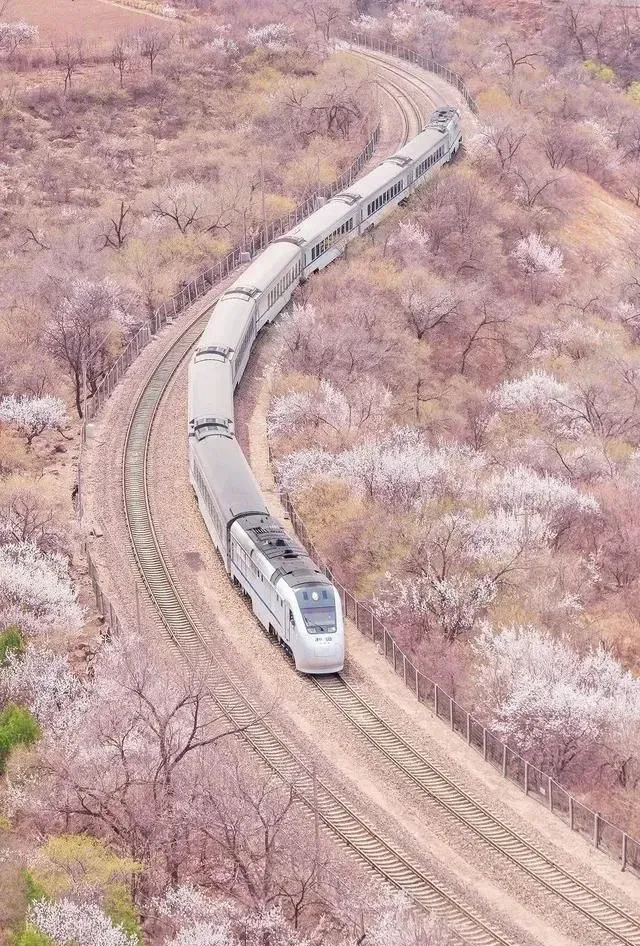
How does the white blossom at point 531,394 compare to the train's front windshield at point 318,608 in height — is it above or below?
above

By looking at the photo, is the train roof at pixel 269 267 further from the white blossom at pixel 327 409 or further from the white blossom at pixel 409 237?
the white blossom at pixel 409 237

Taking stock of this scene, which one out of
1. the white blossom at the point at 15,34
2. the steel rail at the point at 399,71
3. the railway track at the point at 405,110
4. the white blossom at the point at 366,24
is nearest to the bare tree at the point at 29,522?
the railway track at the point at 405,110

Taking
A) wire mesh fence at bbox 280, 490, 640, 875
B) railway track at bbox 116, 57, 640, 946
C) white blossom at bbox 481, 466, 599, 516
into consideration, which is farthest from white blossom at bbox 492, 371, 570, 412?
railway track at bbox 116, 57, 640, 946

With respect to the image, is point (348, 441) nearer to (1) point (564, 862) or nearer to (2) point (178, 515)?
(2) point (178, 515)

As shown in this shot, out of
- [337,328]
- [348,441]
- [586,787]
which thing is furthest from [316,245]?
[586,787]

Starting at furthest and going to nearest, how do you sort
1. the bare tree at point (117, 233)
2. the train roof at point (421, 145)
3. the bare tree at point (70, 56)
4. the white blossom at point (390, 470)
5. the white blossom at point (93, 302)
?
the bare tree at point (70, 56) < the train roof at point (421, 145) < the bare tree at point (117, 233) < the white blossom at point (93, 302) < the white blossom at point (390, 470)

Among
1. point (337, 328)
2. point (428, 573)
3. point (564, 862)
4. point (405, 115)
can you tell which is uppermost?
point (405, 115)

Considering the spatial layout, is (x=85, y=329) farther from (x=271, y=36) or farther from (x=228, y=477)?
(x=271, y=36)

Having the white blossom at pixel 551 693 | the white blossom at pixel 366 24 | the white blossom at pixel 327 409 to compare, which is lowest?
the white blossom at pixel 551 693

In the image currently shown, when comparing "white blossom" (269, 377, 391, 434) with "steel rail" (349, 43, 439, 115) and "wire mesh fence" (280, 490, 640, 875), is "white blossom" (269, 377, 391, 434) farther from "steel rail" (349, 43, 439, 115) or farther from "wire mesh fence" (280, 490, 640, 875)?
"steel rail" (349, 43, 439, 115)
